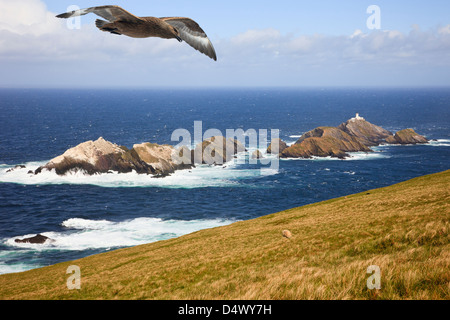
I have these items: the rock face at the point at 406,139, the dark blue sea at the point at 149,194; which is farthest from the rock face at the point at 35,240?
the rock face at the point at 406,139

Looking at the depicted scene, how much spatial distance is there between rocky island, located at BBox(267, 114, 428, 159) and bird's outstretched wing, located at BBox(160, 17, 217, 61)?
371 ft

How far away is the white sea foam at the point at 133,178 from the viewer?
302 feet

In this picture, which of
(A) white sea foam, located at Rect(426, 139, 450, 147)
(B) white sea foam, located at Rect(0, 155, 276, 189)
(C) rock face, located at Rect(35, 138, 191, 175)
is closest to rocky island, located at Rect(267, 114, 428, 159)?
(A) white sea foam, located at Rect(426, 139, 450, 147)

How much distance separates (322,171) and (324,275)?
9702cm

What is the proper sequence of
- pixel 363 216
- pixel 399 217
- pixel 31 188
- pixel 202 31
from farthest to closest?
pixel 31 188, pixel 363 216, pixel 399 217, pixel 202 31

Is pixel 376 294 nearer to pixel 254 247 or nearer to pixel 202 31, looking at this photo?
pixel 202 31

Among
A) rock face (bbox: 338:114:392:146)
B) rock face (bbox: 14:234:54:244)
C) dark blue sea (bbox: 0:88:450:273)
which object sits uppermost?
rock face (bbox: 338:114:392:146)

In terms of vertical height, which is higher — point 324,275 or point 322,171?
point 324,275

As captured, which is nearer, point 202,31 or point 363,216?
point 202,31

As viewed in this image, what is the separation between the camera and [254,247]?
981 inches

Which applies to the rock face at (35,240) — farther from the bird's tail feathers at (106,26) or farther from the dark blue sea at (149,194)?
the bird's tail feathers at (106,26)

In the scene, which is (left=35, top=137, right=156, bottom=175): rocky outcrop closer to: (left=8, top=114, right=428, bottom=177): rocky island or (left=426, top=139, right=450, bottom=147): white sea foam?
(left=8, top=114, right=428, bottom=177): rocky island

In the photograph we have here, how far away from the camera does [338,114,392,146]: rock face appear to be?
14175 cm
